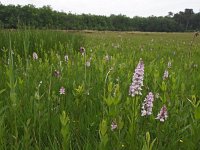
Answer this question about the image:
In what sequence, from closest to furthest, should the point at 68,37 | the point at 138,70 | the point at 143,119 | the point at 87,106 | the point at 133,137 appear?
1. the point at 138,70
2. the point at 133,137
3. the point at 143,119
4. the point at 87,106
5. the point at 68,37

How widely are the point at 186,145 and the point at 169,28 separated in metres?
112

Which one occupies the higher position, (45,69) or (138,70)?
(138,70)

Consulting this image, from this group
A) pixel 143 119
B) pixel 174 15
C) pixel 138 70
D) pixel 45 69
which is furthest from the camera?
pixel 174 15

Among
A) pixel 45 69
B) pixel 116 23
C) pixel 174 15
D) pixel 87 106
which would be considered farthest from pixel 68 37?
pixel 174 15

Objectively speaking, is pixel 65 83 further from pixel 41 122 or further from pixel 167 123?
pixel 167 123

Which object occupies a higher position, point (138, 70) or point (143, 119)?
point (138, 70)

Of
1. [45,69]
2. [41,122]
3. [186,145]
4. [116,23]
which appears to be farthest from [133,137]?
[116,23]

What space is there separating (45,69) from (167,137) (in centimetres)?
259

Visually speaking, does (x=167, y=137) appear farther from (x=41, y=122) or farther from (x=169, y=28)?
(x=169, y=28)

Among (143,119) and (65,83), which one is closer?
(143,119)

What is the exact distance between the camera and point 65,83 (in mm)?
3615

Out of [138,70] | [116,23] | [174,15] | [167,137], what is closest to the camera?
[138,70]

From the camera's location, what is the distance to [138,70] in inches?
67.7

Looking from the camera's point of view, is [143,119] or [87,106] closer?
[143,119]
